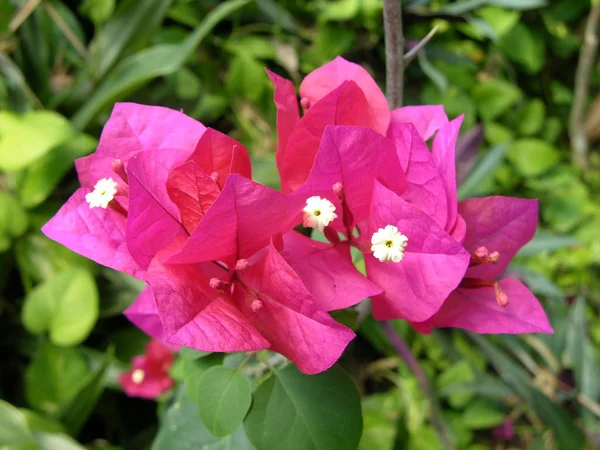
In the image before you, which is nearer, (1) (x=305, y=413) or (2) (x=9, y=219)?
(1) (x=305, y=413)

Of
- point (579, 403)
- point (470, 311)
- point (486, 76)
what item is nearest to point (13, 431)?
point (470, 311)

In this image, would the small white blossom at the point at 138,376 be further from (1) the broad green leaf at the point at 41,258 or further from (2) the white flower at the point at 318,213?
(2) the white flower at the point at 318,213

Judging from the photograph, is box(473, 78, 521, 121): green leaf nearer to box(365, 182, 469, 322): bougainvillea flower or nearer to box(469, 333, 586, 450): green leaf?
box(469, 333, 586, 450): green leaf

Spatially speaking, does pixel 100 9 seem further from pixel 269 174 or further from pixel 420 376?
pixel 420 376

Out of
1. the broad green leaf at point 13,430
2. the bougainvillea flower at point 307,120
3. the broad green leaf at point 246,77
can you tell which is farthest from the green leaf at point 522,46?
the broad green leaf at point 13,430

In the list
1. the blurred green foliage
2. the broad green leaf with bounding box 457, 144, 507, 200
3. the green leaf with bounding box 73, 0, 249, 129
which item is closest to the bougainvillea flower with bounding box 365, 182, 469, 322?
the blurred green foliage

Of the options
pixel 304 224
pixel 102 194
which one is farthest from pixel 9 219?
pixel 304 224

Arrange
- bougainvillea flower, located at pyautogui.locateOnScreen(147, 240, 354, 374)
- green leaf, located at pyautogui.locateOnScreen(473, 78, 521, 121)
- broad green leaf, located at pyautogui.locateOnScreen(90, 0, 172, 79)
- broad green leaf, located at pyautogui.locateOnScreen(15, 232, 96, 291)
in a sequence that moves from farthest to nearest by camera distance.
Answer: green leaf, located at pyautogui.locateOnScreen(473, 78, 521, 121), broad green leaf, located at pyautogui.locateOnScreen(90, 0, 172, 79), broad green leaf, located at pyautogui.locateOnScreen(15, 232, 96, 291), bougainvillea flower, located at pyautogui.locateOnScreen(147, 240, 354, 374)

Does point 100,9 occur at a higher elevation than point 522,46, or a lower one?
higher
